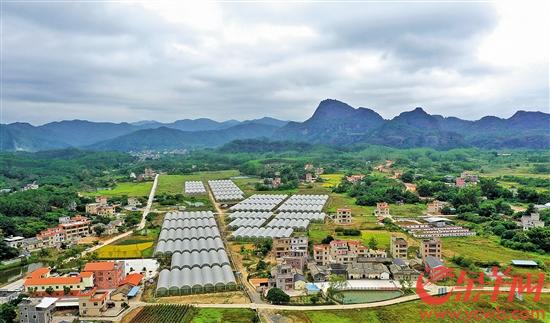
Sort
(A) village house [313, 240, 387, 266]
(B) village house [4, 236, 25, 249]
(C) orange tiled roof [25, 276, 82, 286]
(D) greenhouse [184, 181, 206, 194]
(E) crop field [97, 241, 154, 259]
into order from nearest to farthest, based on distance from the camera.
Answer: (C) orange tiled roof [25, 276, 82, 286], (A) village house [313, 240, 387, 266], (E) crop field [97, 241, 154, 259], (B) village house [4, 236, 25, 249], (D) greenhouse [184, 181, 206, 194]

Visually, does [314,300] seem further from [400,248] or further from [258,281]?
[400,248]

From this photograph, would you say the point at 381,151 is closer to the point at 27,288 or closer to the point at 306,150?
the point at 306,150

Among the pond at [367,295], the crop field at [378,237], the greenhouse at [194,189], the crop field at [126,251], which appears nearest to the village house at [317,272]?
the pond at [367,295]

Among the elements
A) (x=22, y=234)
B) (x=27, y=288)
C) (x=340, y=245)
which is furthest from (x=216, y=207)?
(x=27, y=288)

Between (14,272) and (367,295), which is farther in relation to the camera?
(14,272)

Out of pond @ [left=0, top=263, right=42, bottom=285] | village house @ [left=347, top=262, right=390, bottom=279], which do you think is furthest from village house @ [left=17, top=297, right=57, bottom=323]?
village house @ [left=347, top=262, right=390, bottom=279]

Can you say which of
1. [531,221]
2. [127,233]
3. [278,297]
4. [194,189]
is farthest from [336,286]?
[194,189]

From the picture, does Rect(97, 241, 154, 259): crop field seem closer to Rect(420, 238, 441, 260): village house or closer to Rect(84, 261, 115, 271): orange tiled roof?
Rect(84, 261, 115, 271): orange tiled roof
